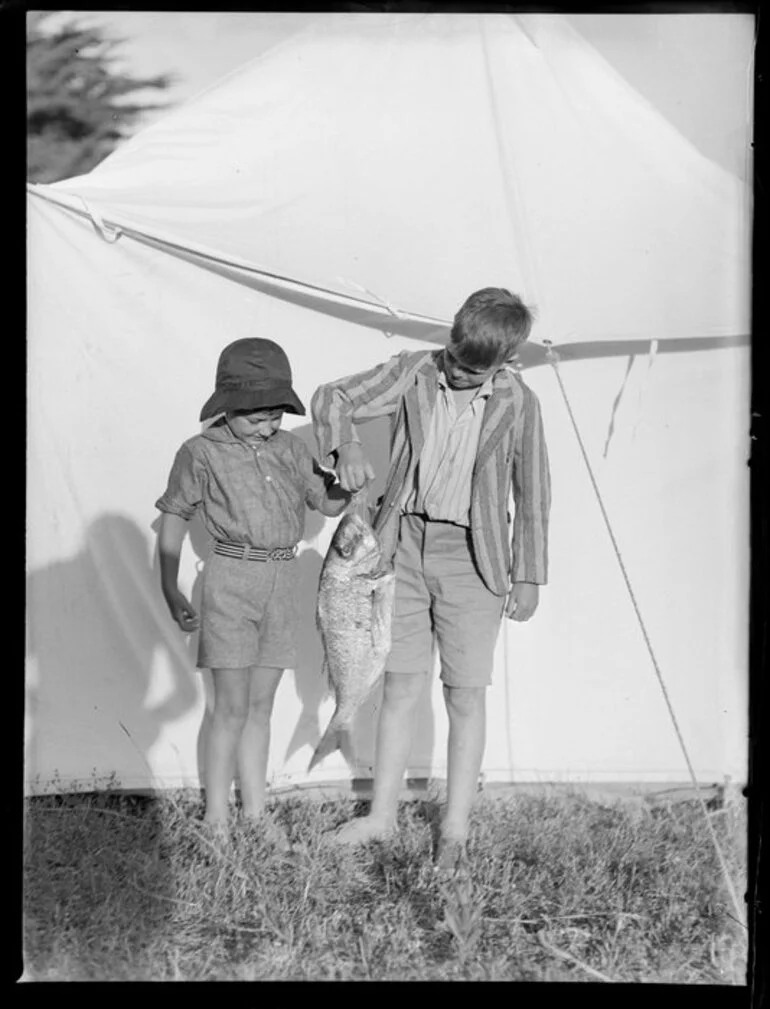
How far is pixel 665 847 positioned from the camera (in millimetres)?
4117

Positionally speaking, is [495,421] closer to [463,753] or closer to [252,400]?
[252,400]

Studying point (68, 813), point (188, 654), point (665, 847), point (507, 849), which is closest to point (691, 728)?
point (665, 847)

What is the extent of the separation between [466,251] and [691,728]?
5.46 ft

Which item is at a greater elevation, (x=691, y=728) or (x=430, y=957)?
(x=691, y=728)

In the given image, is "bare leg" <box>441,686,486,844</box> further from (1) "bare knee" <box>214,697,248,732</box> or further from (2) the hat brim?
(2) the hat brim

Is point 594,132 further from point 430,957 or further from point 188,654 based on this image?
point 430,957

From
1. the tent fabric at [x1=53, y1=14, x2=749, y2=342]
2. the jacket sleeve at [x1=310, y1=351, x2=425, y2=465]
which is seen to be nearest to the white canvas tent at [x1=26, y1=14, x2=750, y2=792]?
the tent fabric at [x1=53, y1=14, x2=749, y2=342]

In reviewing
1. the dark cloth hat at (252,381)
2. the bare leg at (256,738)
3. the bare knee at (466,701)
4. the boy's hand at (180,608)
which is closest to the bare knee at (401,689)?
the bare knee at (466,701)

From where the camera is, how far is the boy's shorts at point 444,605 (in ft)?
12.5

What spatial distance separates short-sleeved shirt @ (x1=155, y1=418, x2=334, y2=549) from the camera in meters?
3.82

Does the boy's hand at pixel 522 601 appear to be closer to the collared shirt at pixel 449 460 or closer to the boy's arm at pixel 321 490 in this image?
the collared shirt at pixel 449 460

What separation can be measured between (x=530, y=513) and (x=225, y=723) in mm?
1046

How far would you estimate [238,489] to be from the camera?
382cm

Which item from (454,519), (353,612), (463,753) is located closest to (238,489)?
(353,612)
